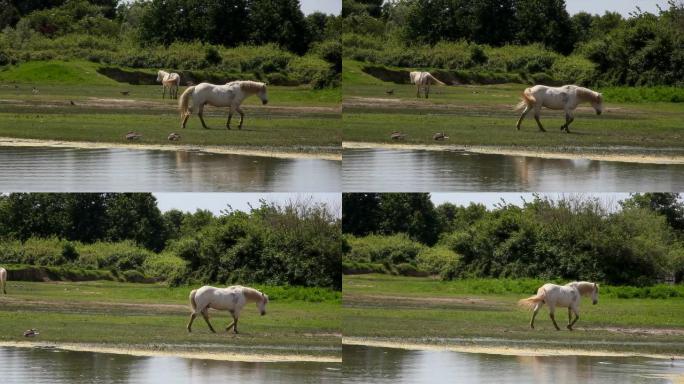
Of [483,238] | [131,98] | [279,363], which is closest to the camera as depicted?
[279,363]

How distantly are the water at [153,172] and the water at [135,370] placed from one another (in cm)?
251

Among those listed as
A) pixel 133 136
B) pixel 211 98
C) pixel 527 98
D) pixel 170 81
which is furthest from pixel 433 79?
pixel 133 136

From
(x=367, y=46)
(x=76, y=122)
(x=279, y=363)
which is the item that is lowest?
(x=279, y=363)

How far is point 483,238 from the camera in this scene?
22.2 meters

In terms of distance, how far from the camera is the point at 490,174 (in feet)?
63.7

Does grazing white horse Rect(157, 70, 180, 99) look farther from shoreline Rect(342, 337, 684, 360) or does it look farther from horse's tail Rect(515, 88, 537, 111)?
shoreline Rect(342, 337, 684, 360)

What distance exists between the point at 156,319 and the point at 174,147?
2.81 meters

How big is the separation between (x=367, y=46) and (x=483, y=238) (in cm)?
390

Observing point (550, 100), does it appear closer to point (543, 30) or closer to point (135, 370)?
point (543, 30)

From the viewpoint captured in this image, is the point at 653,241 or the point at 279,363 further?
the point at 653,241

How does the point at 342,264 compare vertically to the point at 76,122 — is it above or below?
below

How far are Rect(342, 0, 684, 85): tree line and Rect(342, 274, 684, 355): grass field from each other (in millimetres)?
3914

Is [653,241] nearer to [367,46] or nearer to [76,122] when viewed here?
[367,46]

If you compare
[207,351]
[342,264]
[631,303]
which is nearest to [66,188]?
[207,351]
